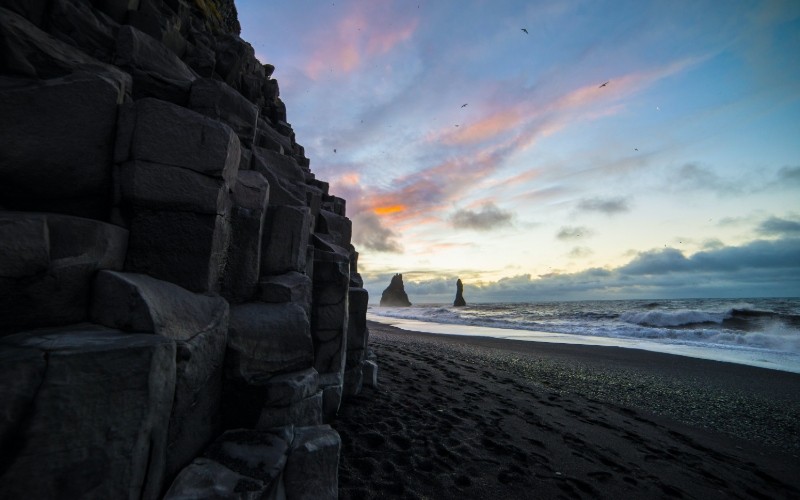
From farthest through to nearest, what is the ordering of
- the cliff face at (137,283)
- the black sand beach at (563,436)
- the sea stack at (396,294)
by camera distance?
the sea stack at (396,294) < the black sand beach at (563,436) < the cliff face at (137,283)

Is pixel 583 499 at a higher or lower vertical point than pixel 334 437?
lower

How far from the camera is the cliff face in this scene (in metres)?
2.09

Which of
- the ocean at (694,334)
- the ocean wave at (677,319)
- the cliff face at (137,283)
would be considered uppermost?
the cliff face at (137,283)

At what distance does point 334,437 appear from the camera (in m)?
3.20

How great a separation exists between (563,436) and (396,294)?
374 ft

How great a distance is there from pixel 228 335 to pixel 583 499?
4.25 metres

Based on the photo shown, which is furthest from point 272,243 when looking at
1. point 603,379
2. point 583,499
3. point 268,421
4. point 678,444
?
point 603,379

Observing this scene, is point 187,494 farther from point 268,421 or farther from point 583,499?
point 583,499

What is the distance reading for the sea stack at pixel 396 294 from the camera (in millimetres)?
117750

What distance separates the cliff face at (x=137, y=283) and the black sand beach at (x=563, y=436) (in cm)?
134

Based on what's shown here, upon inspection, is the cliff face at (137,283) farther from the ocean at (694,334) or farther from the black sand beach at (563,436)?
the ocean at (694,334)

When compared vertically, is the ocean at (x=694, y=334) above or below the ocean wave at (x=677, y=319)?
below

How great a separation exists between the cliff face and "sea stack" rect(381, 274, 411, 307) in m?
115

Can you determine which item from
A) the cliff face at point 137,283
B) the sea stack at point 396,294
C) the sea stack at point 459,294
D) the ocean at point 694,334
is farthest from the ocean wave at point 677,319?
the sea stack at point 396,294
